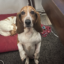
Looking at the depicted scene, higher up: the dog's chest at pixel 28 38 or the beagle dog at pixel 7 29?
the dog's chest at pixel 28 38

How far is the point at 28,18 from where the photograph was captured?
85cm

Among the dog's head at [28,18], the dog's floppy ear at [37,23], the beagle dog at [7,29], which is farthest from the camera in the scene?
the beagle dog at [7,29]

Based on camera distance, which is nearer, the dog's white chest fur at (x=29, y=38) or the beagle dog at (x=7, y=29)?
the dog's white chest fur at (x=29, y=38)

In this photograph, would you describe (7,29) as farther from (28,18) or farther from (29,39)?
(28,18)

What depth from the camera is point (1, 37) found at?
161cm

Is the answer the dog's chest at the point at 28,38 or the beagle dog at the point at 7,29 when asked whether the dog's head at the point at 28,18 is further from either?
the beagle dog at the point at 7,29

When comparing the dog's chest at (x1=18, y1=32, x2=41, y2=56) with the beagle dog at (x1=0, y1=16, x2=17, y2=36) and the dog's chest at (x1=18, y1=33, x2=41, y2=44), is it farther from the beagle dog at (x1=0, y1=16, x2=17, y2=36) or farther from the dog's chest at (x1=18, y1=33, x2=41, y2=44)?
the beagle dog at (x1=0, y1=16, x2=17, y2=36)

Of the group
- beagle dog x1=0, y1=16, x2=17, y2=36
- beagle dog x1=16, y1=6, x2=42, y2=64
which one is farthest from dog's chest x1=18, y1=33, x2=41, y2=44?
beagle dog x1=0, y1=16, x2=17, y2=36

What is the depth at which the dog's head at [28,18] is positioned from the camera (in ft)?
2.80

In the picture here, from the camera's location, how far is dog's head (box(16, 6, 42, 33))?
854 mm

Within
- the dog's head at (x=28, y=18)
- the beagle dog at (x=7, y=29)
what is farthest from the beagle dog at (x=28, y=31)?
the beagle dog at (x=7, y=29)

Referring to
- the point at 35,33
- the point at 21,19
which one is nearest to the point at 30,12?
the point at 21,19

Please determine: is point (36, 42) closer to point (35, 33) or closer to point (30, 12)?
point (35, 33)

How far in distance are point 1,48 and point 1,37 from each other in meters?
0.23
